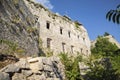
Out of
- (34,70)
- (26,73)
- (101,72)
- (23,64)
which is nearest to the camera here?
(26,73)

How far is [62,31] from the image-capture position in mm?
29938

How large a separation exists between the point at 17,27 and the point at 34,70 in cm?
564

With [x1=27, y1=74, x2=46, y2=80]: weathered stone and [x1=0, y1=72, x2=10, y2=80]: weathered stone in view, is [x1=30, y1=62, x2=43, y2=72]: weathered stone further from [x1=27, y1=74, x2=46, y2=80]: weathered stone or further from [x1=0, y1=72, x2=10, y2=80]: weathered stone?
[x1=0, y1=72, x2=10, y2=80]: weathered stone

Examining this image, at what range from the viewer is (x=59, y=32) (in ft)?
95.5

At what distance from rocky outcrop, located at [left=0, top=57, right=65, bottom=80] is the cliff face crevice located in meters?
2.47

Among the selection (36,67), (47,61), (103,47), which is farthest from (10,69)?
(103,47)

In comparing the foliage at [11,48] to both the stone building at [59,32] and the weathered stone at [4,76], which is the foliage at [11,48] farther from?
the stone building at [59,32]

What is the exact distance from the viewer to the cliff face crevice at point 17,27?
15602 mm

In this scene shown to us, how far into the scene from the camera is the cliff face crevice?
15.6 meters

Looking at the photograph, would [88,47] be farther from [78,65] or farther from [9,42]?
[9,42]

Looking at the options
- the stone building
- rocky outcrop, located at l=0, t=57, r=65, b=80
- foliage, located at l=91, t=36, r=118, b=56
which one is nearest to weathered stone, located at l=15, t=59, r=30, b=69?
rocky outcrop, located at l=0, t=57, r=65, b=80

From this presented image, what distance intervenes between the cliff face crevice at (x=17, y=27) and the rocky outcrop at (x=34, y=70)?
2466 mm

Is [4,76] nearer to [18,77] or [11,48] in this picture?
[18,77]

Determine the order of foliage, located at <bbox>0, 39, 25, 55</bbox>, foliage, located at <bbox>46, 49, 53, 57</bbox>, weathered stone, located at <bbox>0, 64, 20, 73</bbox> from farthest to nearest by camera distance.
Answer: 1. foliage, located at <bbox>46, 49, 53, 57</bbox>
2. foliage, located at <bbox>0, 39, 25, 55</bbox>
3. weathered stone, located at <bbox>0, 64, 20, 73</bbox>
